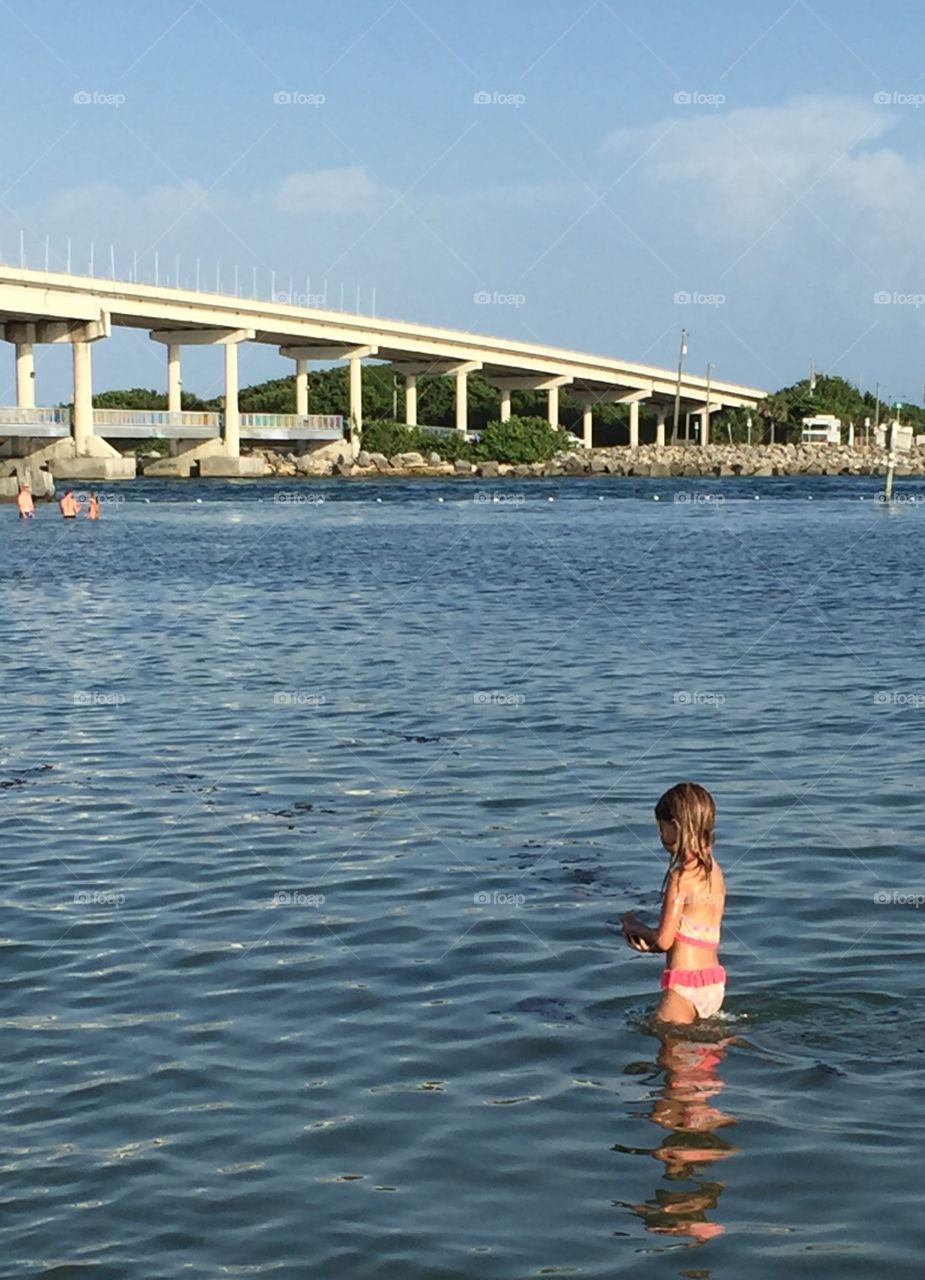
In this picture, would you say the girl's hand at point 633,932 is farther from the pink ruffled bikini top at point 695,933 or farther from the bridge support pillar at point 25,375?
the bridge support pillar at point 25,375

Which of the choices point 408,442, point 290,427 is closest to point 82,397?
point 290,427

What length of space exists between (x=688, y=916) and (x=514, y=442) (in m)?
131

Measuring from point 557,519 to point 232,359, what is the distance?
174 ft

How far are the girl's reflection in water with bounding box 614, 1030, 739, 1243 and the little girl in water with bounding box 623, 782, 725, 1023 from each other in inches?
7.4

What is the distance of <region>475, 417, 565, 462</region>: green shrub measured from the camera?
5408 inches

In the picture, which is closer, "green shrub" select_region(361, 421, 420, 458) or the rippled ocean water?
the rippled ocean water

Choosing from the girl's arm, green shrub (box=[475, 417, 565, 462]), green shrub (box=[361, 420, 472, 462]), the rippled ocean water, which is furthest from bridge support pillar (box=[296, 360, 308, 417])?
the girl's arm

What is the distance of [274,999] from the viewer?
355 inches

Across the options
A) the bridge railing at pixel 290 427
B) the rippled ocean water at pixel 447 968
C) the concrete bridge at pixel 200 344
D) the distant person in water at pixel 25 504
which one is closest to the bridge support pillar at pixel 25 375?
the concrete bridge at pixel 200 344

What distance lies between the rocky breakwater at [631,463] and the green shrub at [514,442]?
872 millimetres

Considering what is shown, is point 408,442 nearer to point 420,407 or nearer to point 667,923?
point 420,407

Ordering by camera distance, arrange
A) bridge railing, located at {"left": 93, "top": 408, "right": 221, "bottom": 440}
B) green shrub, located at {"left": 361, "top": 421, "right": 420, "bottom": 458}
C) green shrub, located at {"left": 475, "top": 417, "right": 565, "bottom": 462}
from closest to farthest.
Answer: bridge railing, located at {"left": 93, "top": 408, "right": 221, "bottom": 440}, green shrub, located at {"left": 361, "top": 421, "right": 420, "bottom": 458}, green shrub, located at {"left": 475, "top": 417, "right": 565, "bottom": 462}

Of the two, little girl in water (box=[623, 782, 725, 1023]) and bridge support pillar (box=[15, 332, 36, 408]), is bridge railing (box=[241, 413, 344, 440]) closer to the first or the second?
bridge support pillar (box=[15, 332, 36, 408])

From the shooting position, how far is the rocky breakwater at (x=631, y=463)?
419 ft
